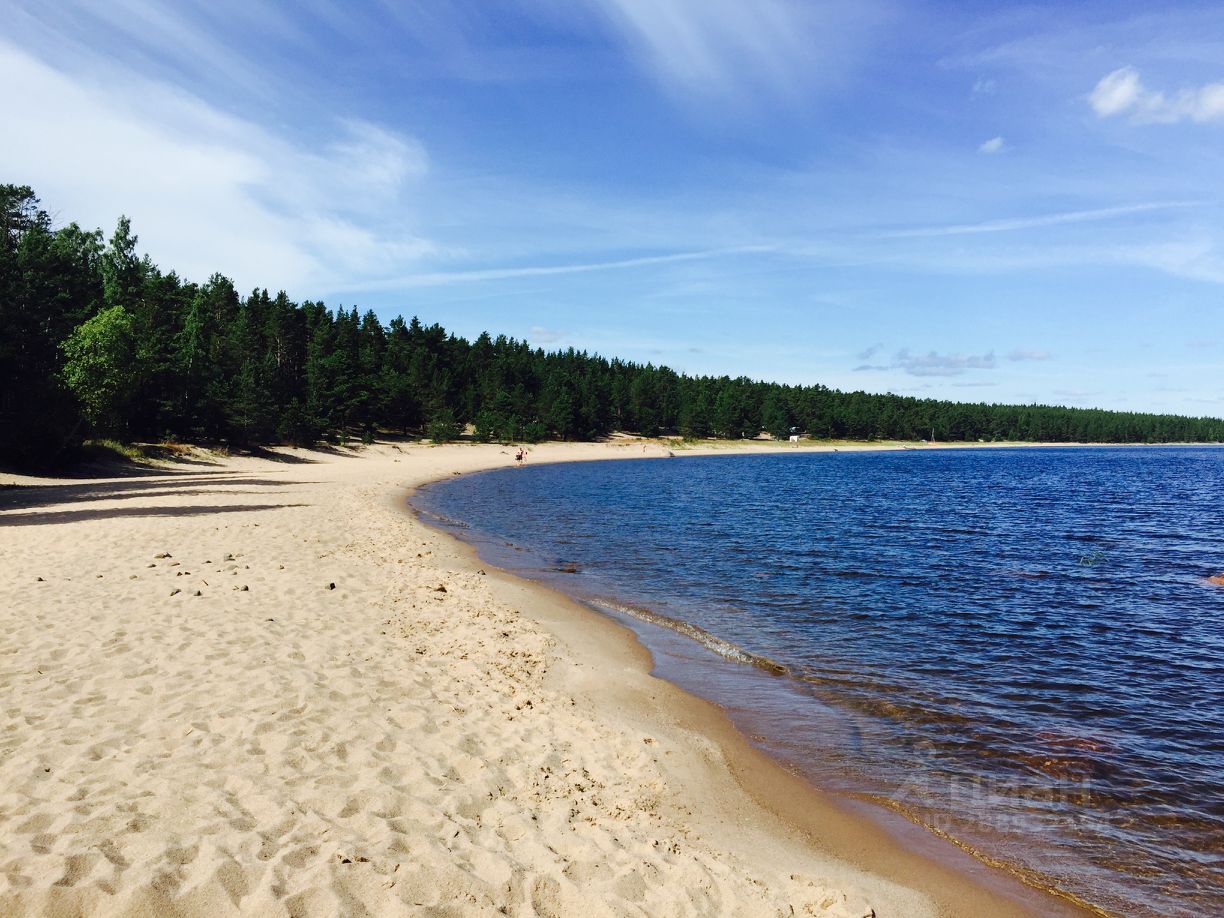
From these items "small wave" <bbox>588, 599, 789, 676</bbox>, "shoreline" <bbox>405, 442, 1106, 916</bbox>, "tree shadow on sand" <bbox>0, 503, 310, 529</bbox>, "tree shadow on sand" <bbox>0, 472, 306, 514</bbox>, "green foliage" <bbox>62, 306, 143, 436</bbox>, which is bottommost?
"small wave" <bbox>588, 599, 789, 676</bbox>

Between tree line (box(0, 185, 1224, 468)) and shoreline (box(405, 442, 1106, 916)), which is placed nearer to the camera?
shoreline (box(405, 442, 1106, 916))

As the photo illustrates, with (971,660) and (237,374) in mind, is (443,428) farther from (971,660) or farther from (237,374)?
(971,660)

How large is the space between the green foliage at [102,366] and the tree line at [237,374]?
9cm

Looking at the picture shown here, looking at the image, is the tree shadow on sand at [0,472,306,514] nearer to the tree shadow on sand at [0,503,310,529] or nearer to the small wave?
the tree shadow on sand at [0,503,310,529]

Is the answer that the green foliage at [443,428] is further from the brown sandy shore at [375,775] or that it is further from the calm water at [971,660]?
the brown sandy shore at [375,775]

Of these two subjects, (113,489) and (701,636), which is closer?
(701,636)

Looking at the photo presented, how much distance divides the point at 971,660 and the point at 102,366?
4777 cm

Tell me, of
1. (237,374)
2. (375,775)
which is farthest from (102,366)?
(375,775)

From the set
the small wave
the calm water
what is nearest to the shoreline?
the calm water

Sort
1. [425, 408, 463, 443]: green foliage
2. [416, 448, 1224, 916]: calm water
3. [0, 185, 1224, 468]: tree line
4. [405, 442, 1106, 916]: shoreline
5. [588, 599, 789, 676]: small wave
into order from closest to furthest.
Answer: [405, 442, 1106, 916]: shoreline → [416, 448, 1224, 916]: calm water → [588, 599, 789, 676]: small wave → [0, 185, 1224, 468]: tree line → [425, 408, 463, 443]: green foliage

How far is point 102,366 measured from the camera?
4191 centimetres

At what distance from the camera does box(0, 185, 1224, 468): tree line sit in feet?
124

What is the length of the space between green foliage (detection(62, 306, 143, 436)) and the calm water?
2084 centimetres

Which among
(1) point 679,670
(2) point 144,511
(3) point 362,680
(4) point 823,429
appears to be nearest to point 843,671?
(1) point 679,670
